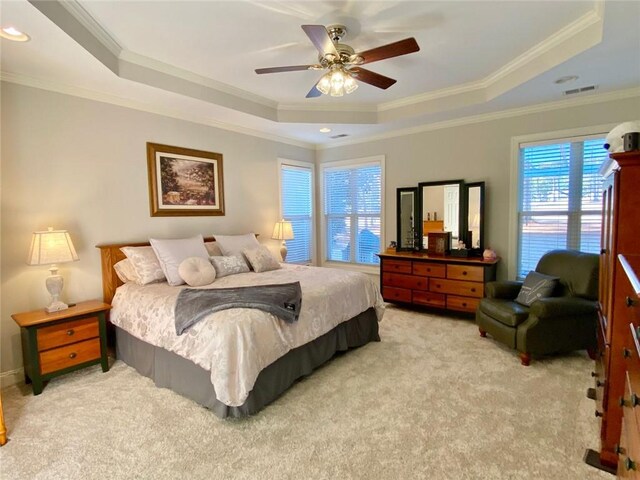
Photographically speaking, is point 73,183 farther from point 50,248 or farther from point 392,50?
point 392,50

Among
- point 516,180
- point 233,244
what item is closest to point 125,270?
point 233,244

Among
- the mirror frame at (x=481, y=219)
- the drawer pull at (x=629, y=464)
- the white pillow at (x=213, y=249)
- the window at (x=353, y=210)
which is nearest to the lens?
the drawer pull at (x=629, y=464)

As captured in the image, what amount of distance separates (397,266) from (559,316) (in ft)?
6.60

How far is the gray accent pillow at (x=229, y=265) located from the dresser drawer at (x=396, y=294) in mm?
2047

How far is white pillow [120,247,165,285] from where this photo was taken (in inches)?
122

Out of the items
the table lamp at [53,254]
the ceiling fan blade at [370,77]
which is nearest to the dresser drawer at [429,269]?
the ceiling fan blade at [370,77]

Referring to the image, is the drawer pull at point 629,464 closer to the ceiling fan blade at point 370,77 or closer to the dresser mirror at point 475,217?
the ceiling fan blade at point 370,77

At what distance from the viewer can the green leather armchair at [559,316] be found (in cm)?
272

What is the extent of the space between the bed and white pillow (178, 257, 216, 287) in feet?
0.32

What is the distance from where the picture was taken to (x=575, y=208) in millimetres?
3568

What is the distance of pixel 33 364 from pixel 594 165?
5.52 m

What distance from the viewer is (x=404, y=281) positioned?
4.41 m

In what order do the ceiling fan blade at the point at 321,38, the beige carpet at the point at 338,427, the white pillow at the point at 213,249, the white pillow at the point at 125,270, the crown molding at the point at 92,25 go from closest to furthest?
the beige carpet at the point at 338,427 < the ceiling fan blade at the point at 321,38 < the crown molding at the point at 92,25 < the white pillow at the point at 125,270 < the white pillow at the point at 213,249

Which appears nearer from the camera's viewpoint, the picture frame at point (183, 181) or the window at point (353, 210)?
the picture frame at point (183, 181)
